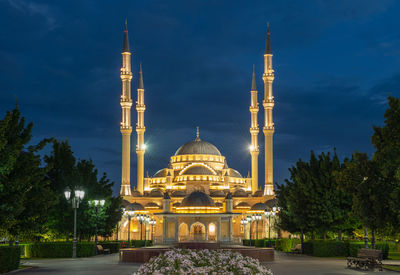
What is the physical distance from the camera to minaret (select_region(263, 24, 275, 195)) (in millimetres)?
75750

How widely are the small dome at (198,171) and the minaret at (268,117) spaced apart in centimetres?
1042

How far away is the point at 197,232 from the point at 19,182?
4531 centimetres

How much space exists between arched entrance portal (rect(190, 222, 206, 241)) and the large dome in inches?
1236

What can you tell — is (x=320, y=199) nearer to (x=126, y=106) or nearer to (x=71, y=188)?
(x=71, y=188)

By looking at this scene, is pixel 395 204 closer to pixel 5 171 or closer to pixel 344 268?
pixel 344 268

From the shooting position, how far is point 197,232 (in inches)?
2499

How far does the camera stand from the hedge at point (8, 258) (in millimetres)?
19734

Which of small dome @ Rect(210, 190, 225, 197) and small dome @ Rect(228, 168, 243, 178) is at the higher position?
small dome @ Rect(228, 168, 243, 178)

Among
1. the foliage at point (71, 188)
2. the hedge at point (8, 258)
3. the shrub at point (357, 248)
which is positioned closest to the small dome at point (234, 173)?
the foliage at point (71, 188)

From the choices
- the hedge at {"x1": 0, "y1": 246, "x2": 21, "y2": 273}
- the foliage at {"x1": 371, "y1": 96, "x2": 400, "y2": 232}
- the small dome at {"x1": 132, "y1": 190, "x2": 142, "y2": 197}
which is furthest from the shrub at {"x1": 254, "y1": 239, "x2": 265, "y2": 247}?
the small dome at {"x1": 132, "y1": 190, "x2": 142, "y2": 197}

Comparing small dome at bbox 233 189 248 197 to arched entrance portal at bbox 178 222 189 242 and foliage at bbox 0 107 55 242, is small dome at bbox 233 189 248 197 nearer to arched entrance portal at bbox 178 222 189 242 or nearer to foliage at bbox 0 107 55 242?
arched entrance portal at bbox 178 222 189 242

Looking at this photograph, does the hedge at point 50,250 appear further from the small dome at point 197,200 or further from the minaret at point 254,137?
the minaret at point 254,137

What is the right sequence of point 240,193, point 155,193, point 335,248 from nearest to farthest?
point 335,248, point 240,193, point 155,193

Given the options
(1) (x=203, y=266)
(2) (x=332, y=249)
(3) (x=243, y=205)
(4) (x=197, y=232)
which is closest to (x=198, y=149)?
(3) (x=243, y=205)
